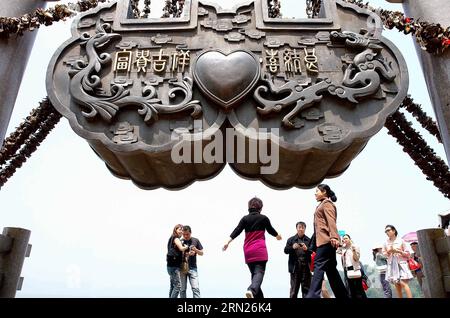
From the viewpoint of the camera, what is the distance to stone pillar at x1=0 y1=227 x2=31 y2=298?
14.3 feet

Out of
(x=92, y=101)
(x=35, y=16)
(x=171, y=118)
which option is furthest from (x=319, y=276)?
(x=35, y=16)

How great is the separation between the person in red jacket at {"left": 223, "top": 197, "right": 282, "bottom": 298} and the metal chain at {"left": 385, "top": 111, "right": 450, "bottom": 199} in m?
2.29

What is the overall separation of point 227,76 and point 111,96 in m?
1.43

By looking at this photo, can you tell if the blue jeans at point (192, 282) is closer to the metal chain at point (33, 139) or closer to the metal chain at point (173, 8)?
the metal chain at point (33, 139)

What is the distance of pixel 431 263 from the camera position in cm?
430

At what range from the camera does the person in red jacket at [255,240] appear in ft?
12.9

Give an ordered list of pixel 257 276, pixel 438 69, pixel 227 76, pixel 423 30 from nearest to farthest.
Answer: pixel 257 276, pixel 227 76, pixel 423 30, pixel 438 69

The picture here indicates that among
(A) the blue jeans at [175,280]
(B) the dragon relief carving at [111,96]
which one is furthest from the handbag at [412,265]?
(B) the dragon relief carving at [111,96]

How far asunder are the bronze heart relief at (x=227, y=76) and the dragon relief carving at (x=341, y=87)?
0.55 feet

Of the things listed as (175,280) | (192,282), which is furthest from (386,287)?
(175,280)

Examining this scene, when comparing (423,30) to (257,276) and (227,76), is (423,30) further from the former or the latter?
(257,276)

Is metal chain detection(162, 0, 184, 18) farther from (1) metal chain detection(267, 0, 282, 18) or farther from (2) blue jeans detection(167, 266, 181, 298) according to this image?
(2) blue jeans detection(167, 266, 181, 298)

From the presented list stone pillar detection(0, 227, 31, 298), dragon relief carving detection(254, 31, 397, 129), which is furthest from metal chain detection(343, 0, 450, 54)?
stone pillar detection(0, 227, 31, 298)
